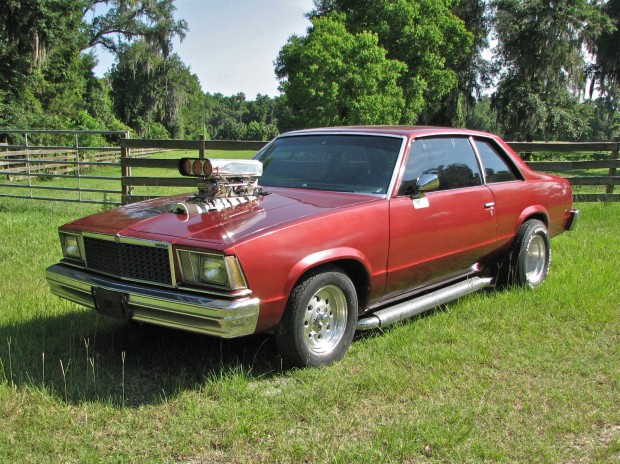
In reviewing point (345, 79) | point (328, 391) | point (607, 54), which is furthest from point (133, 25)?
point (328, 391)

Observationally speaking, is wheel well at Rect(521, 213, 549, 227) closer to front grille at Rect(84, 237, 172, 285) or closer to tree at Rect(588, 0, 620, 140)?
front grille at Rect(84, 237, 172, 285)

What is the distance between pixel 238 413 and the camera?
316 centimetres

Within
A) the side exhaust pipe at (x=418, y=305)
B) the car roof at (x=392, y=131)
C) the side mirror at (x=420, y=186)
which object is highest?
the car roof at (x=392, y=131)

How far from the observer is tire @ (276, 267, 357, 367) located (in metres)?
3.50

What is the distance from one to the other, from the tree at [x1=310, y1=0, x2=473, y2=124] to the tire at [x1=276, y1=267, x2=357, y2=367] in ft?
122

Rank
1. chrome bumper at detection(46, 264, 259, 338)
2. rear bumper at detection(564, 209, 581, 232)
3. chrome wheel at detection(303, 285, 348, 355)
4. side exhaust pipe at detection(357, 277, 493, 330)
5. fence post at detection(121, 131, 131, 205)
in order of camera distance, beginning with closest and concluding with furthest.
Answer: chrome bumper at detection(46, 264, 259, 338)
chrome wheel at detection(303, 285, 348, 355)
side exhaust pipe at detection(357, 277, 493, 330)
rear bumper at detection(564, 209, 581, 232)
fence post at detection(121, 131, 131, 205)

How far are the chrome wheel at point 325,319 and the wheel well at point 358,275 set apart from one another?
18 cm

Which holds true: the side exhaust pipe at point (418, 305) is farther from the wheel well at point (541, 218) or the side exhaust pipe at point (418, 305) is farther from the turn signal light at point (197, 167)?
the turn signal light at point (197, 167)

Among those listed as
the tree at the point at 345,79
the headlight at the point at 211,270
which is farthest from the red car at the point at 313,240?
the tree at the point at 345,79

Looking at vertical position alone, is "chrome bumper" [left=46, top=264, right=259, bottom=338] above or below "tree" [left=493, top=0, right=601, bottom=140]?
below

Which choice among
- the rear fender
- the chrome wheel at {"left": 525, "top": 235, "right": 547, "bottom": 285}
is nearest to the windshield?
the rear fender

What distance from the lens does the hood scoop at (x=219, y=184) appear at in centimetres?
381

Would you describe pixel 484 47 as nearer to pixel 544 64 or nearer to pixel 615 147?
pixel 544 64

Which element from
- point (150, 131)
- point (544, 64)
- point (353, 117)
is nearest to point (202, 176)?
point (544, 64)
